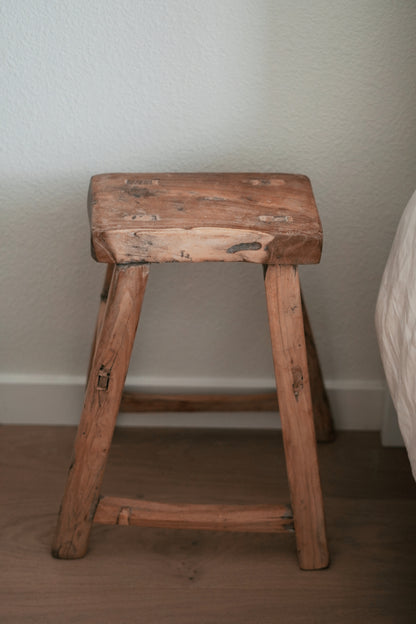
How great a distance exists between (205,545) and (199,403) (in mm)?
280

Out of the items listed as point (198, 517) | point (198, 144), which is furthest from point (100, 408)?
point (198, 144)

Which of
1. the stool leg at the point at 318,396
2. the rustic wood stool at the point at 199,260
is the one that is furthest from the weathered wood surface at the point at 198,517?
the stool leg at the point at 318,396

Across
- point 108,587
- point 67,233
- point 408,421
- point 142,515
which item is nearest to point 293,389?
point 408,421

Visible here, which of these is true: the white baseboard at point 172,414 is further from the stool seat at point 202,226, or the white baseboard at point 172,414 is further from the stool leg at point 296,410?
the stool seat at point 202,226

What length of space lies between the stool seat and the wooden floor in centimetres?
51

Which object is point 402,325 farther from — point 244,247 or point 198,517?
point 198,517

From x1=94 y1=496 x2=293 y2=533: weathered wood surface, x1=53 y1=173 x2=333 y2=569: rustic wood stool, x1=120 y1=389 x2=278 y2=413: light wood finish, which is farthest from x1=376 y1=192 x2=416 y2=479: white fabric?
x1=120 y1=389 x2=278 y2=413: light wood finish

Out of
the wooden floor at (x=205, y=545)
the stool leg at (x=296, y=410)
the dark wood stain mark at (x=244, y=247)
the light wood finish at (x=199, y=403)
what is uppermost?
the dark wood stain mark at (x=244, y=247)

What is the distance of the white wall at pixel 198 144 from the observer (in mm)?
1121

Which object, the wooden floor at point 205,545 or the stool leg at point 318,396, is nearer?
the wooden floor at point 205,545

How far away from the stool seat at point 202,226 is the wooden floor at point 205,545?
508mm

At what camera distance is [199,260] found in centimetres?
Result: 90

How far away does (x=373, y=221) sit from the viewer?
1.26 meters

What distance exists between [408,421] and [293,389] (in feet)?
0.62
